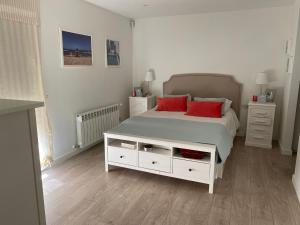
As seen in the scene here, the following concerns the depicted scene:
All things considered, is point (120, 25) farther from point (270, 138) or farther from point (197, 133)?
point (270, 138)

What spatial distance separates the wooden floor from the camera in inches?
82.4

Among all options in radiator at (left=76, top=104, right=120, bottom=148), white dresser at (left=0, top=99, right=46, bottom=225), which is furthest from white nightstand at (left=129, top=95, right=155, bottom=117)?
white dresser at (left=0, top=99, right=46, bottom=225)

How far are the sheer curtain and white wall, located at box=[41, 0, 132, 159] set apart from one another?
0.66 ft

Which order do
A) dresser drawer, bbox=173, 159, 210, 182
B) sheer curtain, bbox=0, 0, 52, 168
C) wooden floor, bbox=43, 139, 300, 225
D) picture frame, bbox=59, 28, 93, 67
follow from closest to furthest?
wooden floor, bbox=43, 139, 300, 225 < sheer curtain, bbox=0, 0, 52, 168 < dresser drawer, bbox=173, 159, 210, 182 < picture frame, bbox=59, 28, 93, 67

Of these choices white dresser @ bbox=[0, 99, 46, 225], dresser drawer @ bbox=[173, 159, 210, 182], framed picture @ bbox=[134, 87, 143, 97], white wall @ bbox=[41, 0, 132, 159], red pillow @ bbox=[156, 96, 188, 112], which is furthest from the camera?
framed picture @ bbox=[134, 87, 143, 97]

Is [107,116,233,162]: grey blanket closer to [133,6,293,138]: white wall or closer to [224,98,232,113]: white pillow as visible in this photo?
[224,98,232,113]: white pillow

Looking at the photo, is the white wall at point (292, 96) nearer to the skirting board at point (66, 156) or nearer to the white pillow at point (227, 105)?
the white pillow at point (227, 105)

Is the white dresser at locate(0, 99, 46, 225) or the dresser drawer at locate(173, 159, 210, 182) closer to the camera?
the white dresser at locate(0, 99, 46, 225)

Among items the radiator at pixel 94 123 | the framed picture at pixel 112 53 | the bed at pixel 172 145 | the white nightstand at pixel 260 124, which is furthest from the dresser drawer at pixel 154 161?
the framed picture at pixel 112 53

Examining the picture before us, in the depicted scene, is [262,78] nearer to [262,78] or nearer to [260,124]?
[262,78]

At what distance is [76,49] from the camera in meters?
3.39

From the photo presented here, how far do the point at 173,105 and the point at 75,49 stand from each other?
1.93 meters

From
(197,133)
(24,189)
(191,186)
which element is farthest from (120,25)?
(24,189)

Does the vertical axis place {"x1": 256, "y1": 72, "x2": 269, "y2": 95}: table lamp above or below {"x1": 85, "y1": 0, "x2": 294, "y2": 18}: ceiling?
below
